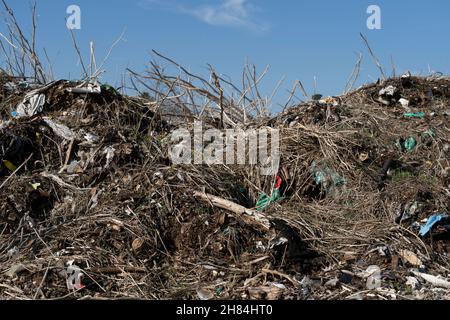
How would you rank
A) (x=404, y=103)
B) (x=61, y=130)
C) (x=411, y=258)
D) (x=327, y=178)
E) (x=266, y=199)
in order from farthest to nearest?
1. (x=404, y=103)
2. (x=61, y=130)
3. (x=327, y=178)
4. (x=266, y=199)
5. (x=411, y=258)

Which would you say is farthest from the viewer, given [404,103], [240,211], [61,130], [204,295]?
[404,103]

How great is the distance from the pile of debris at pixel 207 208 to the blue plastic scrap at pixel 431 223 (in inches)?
0.8

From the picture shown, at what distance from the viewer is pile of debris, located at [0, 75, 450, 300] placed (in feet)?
13.9

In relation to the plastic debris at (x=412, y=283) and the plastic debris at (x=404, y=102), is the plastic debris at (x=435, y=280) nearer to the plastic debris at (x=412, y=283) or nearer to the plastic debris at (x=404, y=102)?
the plastic debris at (x=412, y=283)

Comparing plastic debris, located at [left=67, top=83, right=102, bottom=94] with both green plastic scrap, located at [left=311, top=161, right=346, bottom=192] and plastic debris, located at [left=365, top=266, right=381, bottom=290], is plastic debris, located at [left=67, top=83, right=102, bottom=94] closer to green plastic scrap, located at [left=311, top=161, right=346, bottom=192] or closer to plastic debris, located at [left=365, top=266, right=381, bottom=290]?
green plastic scrap, located at [left=311, top=161, right=346, bottom=192]

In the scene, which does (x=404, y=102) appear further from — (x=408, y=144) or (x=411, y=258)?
(x=411, y=258)

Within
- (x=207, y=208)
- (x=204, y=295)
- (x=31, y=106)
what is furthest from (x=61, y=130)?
(x=204, y=295)

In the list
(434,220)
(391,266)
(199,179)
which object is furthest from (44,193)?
(434,220)

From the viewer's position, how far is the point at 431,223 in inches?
192

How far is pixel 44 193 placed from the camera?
17.2 ft

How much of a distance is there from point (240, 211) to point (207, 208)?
29 centimetres

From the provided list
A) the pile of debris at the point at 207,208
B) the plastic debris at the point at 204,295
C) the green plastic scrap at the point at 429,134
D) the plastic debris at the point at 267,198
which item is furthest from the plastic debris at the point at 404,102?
the plastic debris at the point at 204,295

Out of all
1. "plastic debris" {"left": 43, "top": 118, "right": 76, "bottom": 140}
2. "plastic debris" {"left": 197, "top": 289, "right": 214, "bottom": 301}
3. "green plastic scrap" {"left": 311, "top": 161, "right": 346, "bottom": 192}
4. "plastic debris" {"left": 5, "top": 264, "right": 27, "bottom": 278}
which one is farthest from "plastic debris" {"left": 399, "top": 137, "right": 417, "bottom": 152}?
"plastic debris" {"left": 5, "top": 264, "right": 27, "bottom": 278}
